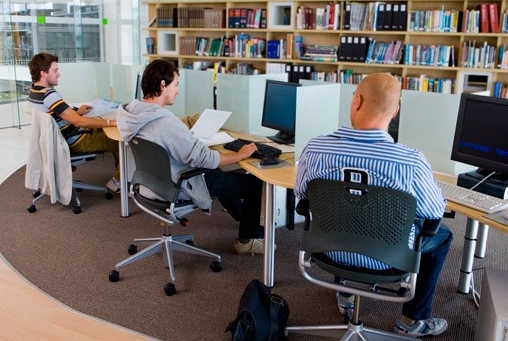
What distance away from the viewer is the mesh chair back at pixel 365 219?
6.57 feet

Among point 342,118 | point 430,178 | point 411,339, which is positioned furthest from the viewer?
point 342,118

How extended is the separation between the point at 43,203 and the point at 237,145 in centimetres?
204

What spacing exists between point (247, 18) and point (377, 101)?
5.27 meters

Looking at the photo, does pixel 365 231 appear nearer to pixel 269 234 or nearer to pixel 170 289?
pixel 269 234

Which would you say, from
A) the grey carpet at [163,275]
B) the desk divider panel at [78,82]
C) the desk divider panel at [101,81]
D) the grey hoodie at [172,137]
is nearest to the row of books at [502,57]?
the grey carpet at [163,275]

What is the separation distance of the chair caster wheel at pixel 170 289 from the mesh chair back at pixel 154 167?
18.9 inches

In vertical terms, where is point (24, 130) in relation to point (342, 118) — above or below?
below

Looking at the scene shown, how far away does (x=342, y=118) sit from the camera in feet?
11.5

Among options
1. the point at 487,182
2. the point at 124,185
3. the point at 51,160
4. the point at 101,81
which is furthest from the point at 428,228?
the point at 101,81

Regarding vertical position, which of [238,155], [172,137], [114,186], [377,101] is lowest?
[114,186]

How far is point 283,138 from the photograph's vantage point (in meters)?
3.78

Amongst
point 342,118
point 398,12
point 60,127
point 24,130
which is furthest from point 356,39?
point 24,130

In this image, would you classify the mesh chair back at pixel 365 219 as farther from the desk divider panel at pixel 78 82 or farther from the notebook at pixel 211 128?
the desk divider panel at pixel 78 82

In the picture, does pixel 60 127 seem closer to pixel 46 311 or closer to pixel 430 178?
pixel 46 311
